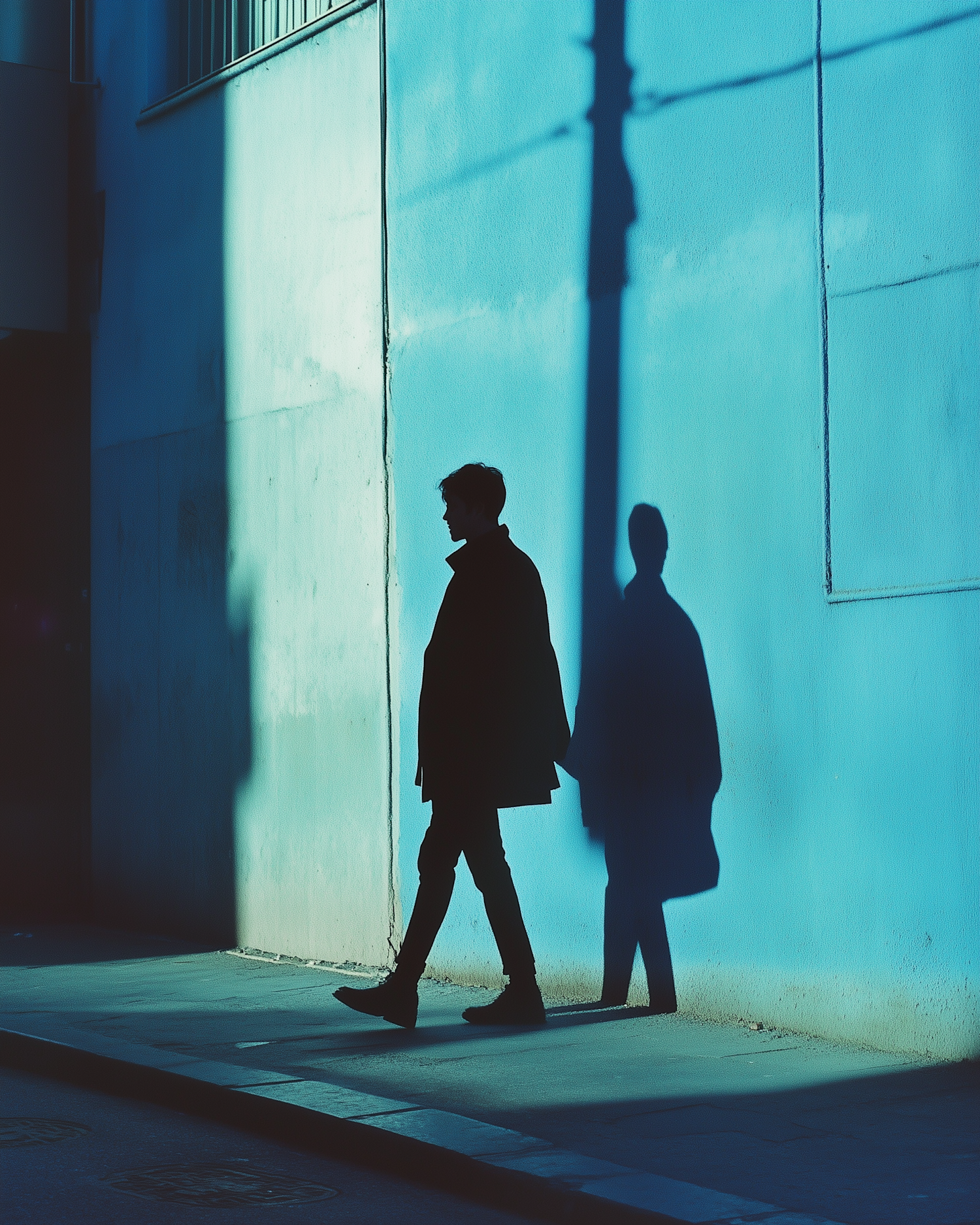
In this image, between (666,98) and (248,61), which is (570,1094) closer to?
(666,98)

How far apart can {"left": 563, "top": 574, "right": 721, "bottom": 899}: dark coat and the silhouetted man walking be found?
0.47 meters

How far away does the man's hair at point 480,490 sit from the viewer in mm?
6781

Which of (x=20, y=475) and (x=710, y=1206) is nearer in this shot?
(x=710, y=1206)

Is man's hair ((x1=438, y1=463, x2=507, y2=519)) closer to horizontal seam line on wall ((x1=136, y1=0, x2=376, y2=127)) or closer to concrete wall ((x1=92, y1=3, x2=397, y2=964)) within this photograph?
concrete wall ((x1=92, y1=3, x2=397, y2=964))

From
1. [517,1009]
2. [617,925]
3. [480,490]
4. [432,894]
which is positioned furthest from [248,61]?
[517,1009]

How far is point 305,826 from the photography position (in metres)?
8.91

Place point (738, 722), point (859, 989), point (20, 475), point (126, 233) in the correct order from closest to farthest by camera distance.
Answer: point (859, 989), point (738, 722), point (126, 233), point (20, 475)

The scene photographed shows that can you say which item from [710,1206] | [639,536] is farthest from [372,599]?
[710,1206]

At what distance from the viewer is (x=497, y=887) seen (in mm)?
6672

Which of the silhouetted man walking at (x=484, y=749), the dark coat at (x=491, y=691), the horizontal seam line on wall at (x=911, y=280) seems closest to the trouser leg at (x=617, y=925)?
the silhouetted man walking at (x=484, y=749)

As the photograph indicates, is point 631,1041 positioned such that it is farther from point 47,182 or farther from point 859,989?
point 47,182

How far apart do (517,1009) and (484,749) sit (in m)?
0.98

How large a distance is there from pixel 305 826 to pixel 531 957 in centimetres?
243

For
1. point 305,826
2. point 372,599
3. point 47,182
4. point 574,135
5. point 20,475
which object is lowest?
point 305,826
